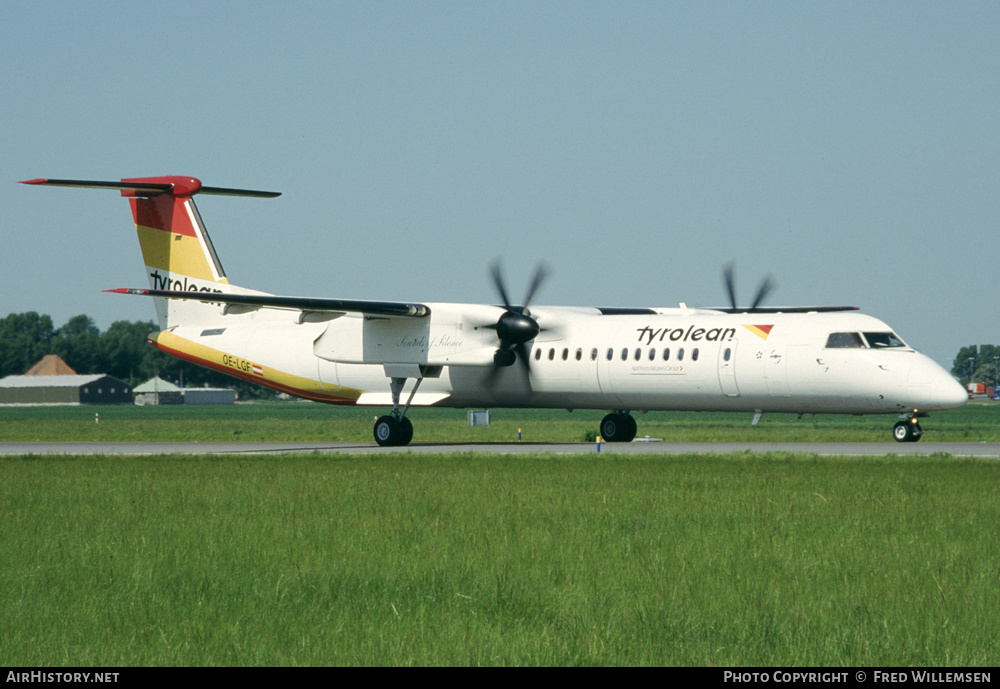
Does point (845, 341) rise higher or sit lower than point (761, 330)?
lower

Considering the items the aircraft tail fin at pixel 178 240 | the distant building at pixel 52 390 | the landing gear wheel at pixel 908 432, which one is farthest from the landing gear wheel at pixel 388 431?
the distant building at pixel 52 390

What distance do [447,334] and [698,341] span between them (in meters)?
6.93

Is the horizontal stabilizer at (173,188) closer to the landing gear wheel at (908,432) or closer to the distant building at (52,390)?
the landing gear wheel at (908,432)

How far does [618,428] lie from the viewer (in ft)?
108

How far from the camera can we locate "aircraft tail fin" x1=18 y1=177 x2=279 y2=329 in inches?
1379

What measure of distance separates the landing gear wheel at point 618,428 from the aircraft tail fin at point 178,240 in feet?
38.8

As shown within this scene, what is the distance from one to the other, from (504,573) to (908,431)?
67.8 feet

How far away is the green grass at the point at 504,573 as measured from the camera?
7203 millimetres

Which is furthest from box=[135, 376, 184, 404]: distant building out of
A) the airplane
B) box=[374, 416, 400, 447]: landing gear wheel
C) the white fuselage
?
box=[374, 416, 400, 447]: landing gear wheel

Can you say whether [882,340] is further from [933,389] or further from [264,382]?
[264,382]

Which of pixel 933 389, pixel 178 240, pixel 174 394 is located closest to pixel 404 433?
pixel 178 240

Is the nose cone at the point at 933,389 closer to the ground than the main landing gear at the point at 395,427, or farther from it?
farther from it

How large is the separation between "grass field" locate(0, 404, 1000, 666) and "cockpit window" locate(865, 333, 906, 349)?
31.5ft

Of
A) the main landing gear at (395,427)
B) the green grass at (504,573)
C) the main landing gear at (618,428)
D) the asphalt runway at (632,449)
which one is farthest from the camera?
the main landing gear at (618,428)
